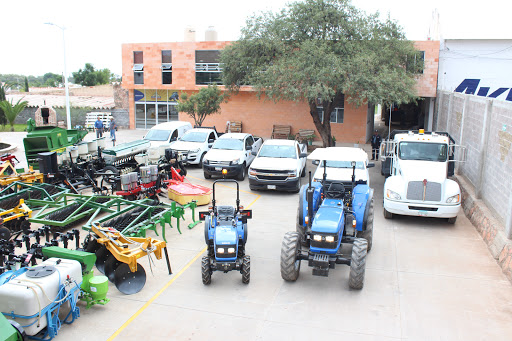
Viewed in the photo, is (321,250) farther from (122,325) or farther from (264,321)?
(122,325)

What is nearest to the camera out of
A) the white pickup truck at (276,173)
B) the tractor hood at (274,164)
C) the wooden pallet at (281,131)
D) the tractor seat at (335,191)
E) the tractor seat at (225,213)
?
the tractor seat at (225,213)

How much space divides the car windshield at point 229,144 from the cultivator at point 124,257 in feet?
31.5

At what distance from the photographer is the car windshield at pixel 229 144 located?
17.6 meters

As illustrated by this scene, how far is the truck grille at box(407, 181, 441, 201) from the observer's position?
11.5 m

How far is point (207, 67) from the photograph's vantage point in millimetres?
28922

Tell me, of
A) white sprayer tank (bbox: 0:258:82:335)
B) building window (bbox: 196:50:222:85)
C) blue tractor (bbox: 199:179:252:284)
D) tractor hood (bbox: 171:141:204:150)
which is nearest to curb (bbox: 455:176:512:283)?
blue tractor (bbox: 199:179:252:284)

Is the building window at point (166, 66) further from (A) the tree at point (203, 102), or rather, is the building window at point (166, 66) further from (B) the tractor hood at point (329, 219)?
(B) the tractor hood at point (329, 219)

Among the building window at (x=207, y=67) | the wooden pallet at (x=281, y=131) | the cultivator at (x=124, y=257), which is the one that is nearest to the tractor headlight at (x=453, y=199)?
the cultivator at (x=124, y=257)

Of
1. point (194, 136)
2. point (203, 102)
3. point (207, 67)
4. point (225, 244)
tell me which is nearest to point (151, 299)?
point (225, 244)

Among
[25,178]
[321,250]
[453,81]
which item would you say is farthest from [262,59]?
[321,250]

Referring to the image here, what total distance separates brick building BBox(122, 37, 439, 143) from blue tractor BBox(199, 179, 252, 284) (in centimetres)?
1986

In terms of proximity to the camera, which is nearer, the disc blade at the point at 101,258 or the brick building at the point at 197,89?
the disc blade at the point at 101,258

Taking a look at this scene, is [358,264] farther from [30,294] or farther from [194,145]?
[194,145]

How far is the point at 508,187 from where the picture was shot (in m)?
10.4
